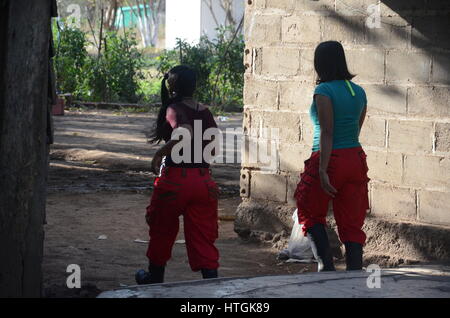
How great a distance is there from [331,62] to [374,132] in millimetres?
1613

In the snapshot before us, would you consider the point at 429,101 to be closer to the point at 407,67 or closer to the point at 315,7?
the point at 407,67

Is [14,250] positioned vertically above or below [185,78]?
below

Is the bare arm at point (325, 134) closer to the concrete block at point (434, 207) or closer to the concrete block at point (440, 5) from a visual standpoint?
the concrete block at point (434, 207)

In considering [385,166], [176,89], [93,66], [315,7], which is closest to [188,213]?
[176,89]

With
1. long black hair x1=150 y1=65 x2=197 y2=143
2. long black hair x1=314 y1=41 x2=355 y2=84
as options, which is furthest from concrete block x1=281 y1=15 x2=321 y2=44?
long black hair x1=150 y1=65 x2=197 y2=143

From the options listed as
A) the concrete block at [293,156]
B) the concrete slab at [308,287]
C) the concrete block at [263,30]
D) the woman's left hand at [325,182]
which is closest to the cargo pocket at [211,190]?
the woman's left hand at [325,182]

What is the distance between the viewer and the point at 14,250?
164 inches

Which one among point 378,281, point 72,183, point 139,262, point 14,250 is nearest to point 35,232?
point 14,250

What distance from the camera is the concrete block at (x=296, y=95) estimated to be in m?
7.36

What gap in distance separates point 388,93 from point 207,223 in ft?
7.56

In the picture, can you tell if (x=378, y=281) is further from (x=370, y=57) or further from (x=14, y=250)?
(x=370, y=57)

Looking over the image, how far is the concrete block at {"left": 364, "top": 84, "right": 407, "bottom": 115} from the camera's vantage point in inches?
269

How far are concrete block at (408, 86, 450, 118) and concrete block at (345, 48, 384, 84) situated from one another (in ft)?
1.08
